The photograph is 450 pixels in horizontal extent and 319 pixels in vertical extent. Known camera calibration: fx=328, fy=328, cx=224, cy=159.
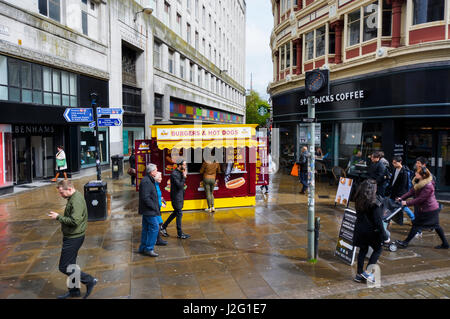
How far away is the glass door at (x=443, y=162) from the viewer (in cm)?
1236

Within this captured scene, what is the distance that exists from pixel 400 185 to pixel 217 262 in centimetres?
486

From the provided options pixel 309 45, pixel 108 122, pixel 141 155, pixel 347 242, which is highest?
pixel 309 45

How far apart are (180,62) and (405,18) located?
2434cm

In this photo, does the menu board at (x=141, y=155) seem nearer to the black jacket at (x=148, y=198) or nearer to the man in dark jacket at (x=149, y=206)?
the man in dark jacket at (x=149, y=206)

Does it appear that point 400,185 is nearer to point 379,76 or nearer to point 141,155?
point 379,76

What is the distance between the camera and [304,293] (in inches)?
198

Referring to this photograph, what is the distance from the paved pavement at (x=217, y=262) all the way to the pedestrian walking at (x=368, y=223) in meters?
0.58

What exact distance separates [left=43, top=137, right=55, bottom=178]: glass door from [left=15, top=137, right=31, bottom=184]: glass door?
→ 57.9 inches

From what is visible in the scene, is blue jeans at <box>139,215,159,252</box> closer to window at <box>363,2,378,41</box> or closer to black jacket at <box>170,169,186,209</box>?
black jacket at <box>170,169,186,209</box>

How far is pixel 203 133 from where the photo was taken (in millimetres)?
9953

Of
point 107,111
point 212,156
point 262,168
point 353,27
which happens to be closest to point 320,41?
point 353,27
